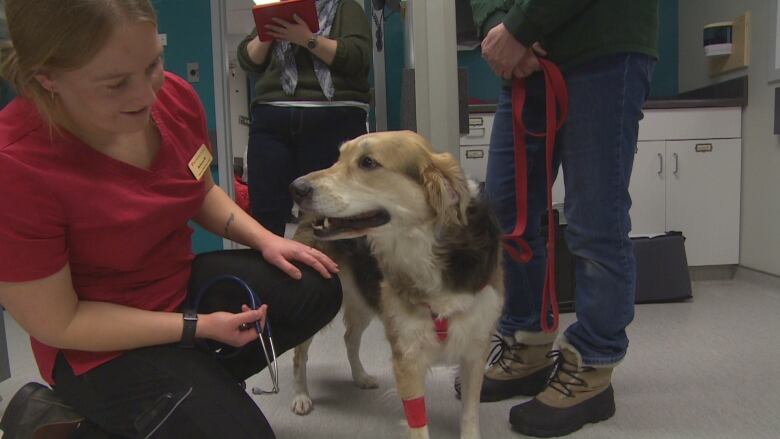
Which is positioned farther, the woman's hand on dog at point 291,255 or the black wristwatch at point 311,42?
the black wristwatch at point 311,42

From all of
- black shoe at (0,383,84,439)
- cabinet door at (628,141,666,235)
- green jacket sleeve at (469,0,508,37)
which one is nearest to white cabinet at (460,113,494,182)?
cabinet door at (628,141,666,235)

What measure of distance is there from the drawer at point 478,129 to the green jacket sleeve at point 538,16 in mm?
1673

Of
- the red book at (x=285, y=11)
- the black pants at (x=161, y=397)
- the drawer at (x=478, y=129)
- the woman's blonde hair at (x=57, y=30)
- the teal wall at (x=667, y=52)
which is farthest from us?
the teal wall at (x=667, y=52)

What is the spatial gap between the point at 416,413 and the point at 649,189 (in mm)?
2416

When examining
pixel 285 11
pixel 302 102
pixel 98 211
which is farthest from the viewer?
pixel 302 102

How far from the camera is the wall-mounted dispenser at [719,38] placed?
10.2ft

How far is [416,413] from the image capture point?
1.28m

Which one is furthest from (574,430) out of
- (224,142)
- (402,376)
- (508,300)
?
(224,142)

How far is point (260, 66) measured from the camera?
2.00 metres

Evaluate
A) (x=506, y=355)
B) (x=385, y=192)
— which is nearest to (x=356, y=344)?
(x=506, y=355)

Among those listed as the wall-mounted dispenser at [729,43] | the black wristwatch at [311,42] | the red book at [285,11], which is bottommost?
the black wristwatch at [311,42]

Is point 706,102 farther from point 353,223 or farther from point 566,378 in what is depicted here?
point 353,223

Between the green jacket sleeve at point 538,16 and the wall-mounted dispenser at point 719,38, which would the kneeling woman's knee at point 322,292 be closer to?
the green jacket sleeve at point 538,16

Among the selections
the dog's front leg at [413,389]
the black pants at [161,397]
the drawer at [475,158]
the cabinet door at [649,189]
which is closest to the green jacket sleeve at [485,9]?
the drawer at [475,158]
